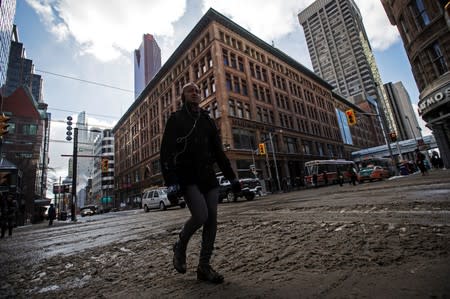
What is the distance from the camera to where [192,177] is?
211 centimetres

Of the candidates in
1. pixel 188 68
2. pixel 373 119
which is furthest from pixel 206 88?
pixel 373 119

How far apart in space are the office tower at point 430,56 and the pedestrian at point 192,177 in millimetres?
18876

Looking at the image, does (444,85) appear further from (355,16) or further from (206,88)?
(355,16)

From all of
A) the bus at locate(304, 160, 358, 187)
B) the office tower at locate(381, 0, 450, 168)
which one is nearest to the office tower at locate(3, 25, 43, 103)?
the bus at locate(304, 160, 358, 187)

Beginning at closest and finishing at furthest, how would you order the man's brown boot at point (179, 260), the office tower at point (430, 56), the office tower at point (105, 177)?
1. the man's brown boot at point (179, 260)
2. the office tower at point (430, 56)
3. the office tower at point (105, 177)

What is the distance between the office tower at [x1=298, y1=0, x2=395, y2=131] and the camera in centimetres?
9800

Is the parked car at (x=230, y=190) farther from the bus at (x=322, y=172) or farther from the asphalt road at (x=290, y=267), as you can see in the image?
the asphalt road at (x=290, y=267)

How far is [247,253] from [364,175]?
946 inches

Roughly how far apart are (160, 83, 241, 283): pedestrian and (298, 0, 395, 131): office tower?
109 meters

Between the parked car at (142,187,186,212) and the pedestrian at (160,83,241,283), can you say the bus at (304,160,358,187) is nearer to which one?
the parked car at (142,187,186,212)

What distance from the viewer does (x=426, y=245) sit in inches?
75.5

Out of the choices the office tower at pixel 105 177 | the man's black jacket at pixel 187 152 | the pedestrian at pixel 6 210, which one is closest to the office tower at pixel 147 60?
the office tower at pixel 105 177

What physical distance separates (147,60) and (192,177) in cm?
13123

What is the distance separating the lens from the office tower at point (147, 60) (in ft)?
384
